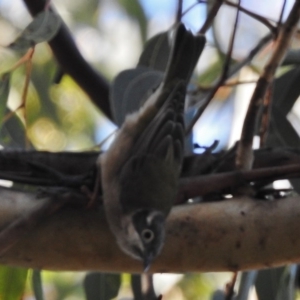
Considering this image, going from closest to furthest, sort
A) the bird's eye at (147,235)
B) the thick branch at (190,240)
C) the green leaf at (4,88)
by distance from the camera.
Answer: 1. the thick branch at (190,240)
2. the bird's eye at (147,235)
3. the green leaf at (4,88)

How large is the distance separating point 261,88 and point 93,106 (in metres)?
1.18

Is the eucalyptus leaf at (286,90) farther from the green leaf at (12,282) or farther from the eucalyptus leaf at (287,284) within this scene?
the green leaf at (12,282)

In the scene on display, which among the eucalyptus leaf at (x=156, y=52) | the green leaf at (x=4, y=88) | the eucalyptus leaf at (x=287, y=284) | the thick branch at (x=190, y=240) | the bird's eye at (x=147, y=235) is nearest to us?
the thick branch at (x=190, y=240)

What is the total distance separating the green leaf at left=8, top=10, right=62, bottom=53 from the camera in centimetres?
109

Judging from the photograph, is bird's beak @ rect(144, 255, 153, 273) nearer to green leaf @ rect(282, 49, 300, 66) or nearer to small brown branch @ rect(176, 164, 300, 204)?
small brown branch @ rect(176, 164, 300, 204)

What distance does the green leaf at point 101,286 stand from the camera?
1.39m

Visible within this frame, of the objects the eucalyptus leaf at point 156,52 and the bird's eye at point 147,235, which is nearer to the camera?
the bird's eye at point 147,235

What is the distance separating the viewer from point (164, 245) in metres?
Answer: 1.03

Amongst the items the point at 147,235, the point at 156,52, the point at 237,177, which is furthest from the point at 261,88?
the point at 156,52

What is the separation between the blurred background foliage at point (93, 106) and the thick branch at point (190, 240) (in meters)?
0.29

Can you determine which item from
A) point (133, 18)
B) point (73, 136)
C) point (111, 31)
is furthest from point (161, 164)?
point (111, 31)

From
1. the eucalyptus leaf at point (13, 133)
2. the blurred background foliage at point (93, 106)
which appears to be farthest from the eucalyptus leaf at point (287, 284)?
the eucalyptus leaf at point (13, 133)

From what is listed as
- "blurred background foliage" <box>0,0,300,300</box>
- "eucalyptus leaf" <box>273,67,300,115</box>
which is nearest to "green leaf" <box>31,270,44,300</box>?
"blurred background foliage" <box>0,0,300,300</box>

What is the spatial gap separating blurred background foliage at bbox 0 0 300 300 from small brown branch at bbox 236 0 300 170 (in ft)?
0.89
